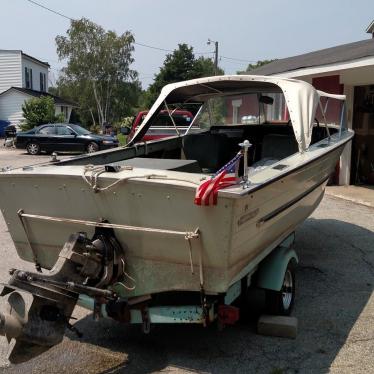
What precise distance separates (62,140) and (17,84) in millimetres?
19445

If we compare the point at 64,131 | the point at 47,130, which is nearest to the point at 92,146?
the point at 64,131

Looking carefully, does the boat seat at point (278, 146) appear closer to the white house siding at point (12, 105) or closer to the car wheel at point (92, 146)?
the car wheel at point (92, 146)

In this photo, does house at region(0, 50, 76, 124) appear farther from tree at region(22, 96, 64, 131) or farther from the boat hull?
the boat hull

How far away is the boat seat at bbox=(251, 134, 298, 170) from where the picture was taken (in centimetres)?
646

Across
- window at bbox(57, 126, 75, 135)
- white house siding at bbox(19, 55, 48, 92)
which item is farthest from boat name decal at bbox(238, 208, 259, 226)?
white house siding at bbox(19, 55, 48, 92)

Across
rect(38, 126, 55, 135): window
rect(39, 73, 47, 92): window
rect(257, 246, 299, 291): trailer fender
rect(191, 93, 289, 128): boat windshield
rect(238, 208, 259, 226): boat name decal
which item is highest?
rect(39, 73, 47, 92): window

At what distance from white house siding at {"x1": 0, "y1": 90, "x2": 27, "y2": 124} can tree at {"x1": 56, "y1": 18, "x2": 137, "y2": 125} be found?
703 centimetres

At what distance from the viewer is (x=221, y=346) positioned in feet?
14.2

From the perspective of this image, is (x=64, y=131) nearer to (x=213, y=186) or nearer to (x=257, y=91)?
(x=257, y=91)

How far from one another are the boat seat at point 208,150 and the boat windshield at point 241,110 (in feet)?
3.66

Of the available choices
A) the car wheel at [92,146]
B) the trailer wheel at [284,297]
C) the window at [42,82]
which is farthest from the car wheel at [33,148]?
the window at [42,82]

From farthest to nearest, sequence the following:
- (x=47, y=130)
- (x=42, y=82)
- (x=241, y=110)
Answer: (x=42, y=82), (x=47, y=130), (x=241, y=110)

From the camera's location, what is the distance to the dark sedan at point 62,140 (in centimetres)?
2172

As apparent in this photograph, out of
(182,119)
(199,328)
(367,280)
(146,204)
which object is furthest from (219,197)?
(182,119)
